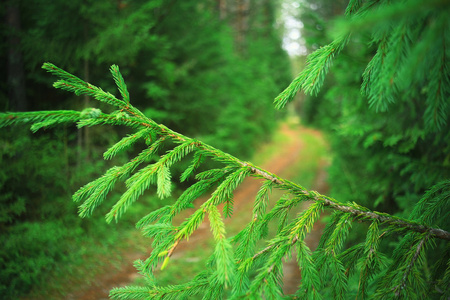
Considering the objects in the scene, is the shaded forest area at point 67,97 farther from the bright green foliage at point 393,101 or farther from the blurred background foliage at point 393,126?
the bright green foliage at point 393,101

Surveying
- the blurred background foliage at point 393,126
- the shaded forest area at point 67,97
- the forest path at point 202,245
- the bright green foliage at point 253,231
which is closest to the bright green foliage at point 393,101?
the blurred background foliage at point 393,126

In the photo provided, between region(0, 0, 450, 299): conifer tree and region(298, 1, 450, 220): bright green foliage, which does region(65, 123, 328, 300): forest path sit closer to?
region(0, 0, 450, 299): conifer tree

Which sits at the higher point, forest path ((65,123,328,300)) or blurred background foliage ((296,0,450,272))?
blurred background foliage ((296,0,450,272))

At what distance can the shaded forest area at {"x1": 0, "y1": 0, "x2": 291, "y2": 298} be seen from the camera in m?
4.43

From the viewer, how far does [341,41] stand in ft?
3.88

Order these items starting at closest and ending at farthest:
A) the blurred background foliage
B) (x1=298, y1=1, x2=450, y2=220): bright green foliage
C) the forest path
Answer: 1. (x1=298, y1=1, x2=450, y2=220): bright green foliage
2. the blurred background foliage
3. the forest path

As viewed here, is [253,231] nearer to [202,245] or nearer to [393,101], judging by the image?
[393,101]

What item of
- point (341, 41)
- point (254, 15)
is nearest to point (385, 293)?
point (341, 41)

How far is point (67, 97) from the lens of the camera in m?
6.60

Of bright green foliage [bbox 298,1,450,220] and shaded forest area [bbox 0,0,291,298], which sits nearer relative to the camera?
bright green foliage [bbox 298,1,450,220]

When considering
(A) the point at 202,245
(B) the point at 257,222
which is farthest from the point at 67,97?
(B) the point at 257,222

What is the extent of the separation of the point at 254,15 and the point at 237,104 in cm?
1210

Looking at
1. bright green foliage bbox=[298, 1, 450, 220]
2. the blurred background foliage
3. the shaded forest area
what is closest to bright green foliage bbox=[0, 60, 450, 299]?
the blurred background foliage

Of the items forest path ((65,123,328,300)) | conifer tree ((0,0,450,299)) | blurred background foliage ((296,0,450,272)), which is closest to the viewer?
blurred background foliage ((296,0,450,272))
